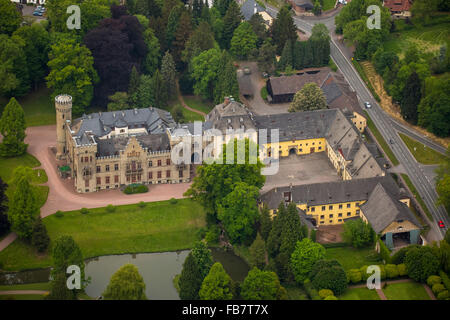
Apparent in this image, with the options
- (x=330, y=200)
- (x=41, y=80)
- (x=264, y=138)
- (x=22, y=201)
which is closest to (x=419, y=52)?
(x=264, y=138)

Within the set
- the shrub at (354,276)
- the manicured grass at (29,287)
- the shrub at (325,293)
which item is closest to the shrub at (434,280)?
the shrub at (354,276)

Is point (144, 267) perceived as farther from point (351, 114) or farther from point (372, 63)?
point (372, 63)

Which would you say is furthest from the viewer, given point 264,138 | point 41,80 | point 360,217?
point 41,80

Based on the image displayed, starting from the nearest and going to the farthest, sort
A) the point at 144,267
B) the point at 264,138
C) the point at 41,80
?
the point at 144,267
the point at 264,138
the point at 41,80

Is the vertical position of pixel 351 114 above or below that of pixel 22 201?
above

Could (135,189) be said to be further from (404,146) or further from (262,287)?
(404,146)

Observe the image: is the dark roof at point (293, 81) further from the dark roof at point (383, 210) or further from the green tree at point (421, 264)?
the green tree at point (421, 264)

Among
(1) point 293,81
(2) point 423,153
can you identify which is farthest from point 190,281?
(1) point 293,81
